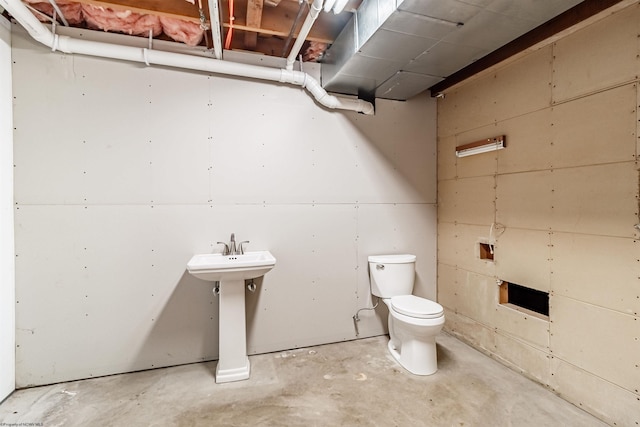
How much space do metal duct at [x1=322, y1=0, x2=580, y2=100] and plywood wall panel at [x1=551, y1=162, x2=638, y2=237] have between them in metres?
0.95

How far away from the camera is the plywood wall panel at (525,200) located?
2010mm

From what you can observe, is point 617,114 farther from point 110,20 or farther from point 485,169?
point 110,20

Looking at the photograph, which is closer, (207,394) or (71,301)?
(207,394)

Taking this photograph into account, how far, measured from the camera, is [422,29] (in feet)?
5.65

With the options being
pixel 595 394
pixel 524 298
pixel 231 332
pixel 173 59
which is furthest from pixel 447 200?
pixel 173 59

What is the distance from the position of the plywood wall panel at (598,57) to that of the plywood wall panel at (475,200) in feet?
2.51

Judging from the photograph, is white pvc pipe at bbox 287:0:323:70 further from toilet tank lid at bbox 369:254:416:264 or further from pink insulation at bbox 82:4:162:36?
toilet tank lid at bbox 369:254:416:264

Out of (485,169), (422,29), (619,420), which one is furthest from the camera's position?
(485,169)

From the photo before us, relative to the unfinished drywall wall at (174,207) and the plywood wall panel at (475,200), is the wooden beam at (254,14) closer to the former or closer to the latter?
the unfinished drywall wall at (174,207)

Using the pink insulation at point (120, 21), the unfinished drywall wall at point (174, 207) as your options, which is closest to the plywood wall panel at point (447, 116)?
the unfinished drywall wall at point (174, 207)

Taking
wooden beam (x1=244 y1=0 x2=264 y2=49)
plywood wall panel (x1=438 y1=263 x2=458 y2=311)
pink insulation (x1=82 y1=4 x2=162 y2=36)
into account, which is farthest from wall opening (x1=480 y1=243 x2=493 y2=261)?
pink insulation (x1=82 y1=4 x2=162 y2=36)

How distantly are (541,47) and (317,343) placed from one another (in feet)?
9.34

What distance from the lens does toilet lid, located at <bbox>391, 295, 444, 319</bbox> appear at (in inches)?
81.5

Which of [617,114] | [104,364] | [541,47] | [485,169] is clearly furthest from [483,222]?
[104,364]
